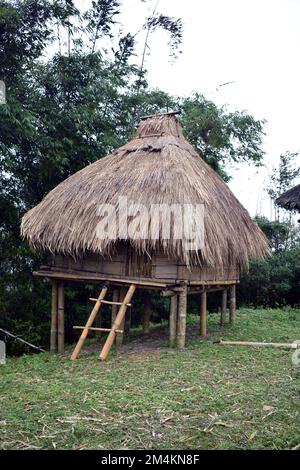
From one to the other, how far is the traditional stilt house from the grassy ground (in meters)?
0.84

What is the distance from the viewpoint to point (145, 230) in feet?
23.0

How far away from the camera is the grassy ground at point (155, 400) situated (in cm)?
375

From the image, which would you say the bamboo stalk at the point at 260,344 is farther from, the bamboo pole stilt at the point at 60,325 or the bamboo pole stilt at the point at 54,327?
the bamboo pole stilt at the point at 54,327

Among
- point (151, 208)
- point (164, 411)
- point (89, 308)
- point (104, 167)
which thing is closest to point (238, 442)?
point (164, 411)

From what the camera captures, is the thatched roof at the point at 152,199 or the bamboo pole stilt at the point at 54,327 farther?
the bamboo pole stilt at the point at 54,327

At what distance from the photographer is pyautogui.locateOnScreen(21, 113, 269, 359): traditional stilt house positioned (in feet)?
23.4

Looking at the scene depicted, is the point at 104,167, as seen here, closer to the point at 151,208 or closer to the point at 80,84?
the point at 151,208

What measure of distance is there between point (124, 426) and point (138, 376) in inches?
67.7

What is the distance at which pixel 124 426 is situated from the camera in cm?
395

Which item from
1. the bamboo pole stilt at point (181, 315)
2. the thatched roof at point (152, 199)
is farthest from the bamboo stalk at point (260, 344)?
the thatched roof at point (152, 199)

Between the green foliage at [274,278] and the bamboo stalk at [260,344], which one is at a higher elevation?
the green foliage at [274,278]

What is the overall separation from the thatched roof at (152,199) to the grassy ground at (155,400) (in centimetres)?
174

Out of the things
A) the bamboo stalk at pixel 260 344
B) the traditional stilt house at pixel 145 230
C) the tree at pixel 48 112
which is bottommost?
the bamboo stalk at pixel 260 344

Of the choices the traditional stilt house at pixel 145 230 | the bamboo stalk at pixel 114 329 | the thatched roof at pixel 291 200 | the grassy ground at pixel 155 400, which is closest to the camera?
the grassy ground at pixel 155 400
